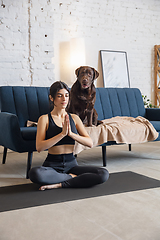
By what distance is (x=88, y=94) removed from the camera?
130 inches

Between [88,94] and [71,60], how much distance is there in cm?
164

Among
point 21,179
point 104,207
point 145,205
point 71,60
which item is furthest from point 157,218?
point 71,60

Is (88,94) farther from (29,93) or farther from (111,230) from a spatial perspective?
(111,230)

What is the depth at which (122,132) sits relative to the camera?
3.24m

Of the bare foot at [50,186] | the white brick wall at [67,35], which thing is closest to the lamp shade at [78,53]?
the white brick wall at [67,35]

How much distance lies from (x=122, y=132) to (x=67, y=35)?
2458 mm

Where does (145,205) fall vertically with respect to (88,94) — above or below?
below

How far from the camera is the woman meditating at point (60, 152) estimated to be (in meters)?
2.30

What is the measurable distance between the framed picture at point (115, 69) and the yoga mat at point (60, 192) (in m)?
2.89

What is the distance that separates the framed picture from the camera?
5.29 meters

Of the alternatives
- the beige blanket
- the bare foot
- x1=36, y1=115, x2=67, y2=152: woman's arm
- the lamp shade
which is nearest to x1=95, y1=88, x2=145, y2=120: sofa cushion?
the beige blanket

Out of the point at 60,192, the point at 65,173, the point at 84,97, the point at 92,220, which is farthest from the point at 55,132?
the point at 84,97

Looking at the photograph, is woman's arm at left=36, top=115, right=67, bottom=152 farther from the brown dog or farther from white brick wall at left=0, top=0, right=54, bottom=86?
white brick wall at left=0, top=0, right=54, bottom=86

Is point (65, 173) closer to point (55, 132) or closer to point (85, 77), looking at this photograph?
point (55, 132)
